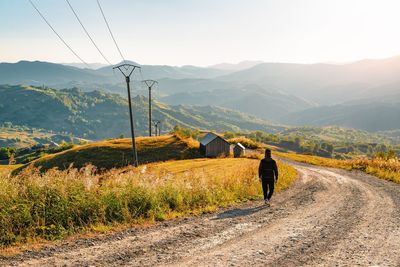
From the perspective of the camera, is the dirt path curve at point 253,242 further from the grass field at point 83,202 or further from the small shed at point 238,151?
the small shed at point 238,151

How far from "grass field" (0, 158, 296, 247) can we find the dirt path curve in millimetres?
1146

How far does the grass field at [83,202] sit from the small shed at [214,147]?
51493 mm

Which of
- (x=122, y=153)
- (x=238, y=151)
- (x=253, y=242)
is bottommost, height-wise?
(x=122, y=153)

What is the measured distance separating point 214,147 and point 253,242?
189 ft

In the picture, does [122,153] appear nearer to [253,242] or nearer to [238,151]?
[238,151]

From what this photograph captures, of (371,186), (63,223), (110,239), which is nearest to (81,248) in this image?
(110,239)

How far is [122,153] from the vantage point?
69.5 metres

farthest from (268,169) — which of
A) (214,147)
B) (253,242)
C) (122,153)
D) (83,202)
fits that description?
(122,153)

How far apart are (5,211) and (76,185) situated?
2.61 metres

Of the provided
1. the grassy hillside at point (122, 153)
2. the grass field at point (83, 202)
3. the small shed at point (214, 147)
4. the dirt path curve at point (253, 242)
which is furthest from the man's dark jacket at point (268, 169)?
the small shed at point (214, 147)

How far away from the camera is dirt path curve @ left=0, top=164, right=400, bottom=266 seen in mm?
9352

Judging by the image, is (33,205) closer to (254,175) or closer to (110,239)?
(110,239)

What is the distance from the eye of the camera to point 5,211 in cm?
1113

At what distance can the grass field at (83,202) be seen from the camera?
1127 centimetres
